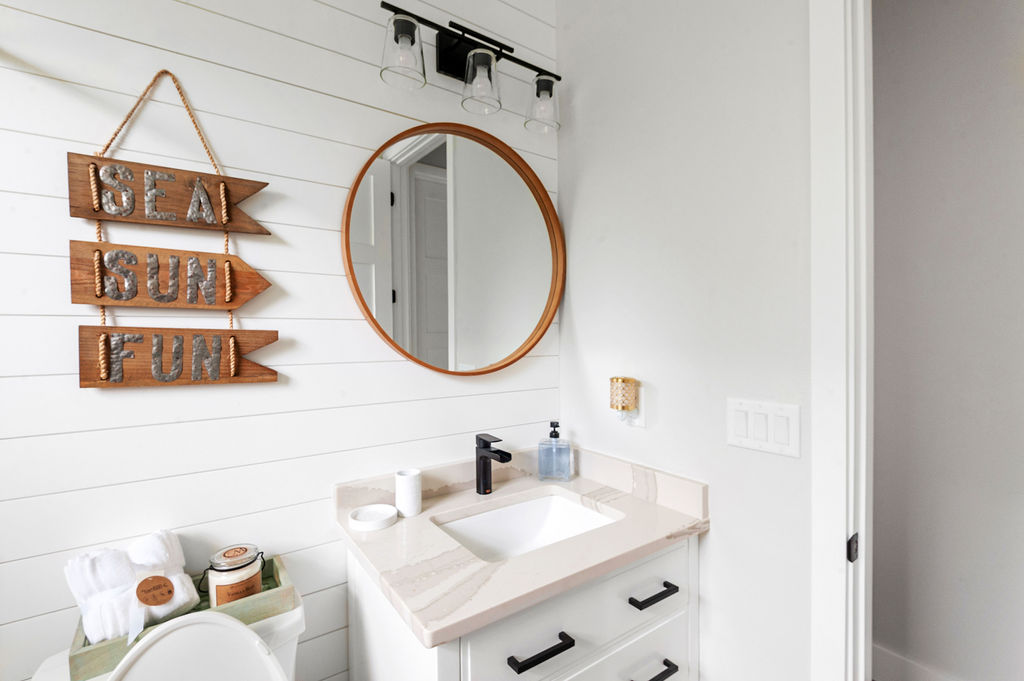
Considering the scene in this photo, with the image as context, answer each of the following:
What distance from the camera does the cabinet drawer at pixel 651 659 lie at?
1.03 m

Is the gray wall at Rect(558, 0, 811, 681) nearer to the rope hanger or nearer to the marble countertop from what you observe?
the marble countertop

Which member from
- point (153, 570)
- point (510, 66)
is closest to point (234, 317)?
point (153, 570)

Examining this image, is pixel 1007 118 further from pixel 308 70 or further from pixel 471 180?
pixel 308 70

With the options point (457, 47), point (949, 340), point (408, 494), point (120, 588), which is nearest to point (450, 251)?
point (457, 47)

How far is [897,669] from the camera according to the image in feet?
5.90

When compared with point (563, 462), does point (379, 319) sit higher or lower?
higher

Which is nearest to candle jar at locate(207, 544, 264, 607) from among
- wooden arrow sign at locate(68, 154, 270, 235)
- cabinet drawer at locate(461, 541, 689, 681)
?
cabinet drawer at locate(461, 541, 689, 681)

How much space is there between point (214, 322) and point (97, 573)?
1.76 feet

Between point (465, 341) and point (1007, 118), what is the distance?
1.94 metres

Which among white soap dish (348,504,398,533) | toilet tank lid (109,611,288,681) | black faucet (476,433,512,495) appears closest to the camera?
toilet tank lid (109,611,288,681)

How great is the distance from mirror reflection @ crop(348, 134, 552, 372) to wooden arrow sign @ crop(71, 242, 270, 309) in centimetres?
29

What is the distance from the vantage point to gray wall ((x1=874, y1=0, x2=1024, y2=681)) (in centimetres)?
155

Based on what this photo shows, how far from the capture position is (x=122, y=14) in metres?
1.01

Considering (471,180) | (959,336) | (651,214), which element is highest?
(471,180)
